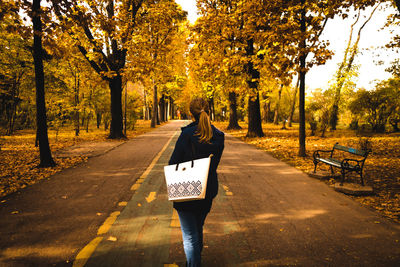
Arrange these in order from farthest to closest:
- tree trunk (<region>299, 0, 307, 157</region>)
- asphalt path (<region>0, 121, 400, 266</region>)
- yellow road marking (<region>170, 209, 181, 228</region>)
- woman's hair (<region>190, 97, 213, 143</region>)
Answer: tree trunk (<region>299, 0, 307, 157</region>) < yellow road marking (<region>170, 209, 181, 228</region>) < asphalt path (<region>0, 121, 400, 266</region>) < woman's hair (<region>190, 97, 213, 143</region>)

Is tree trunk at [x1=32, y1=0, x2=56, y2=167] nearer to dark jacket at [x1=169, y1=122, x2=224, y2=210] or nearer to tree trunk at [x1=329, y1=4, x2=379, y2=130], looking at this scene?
dark jacket at [x1=169, y1=122, x2=224, y2=210]

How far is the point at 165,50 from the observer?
17.6 meters

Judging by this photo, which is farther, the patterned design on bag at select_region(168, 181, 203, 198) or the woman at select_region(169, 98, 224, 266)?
the woman at select_region(169, 98, 224, 266)

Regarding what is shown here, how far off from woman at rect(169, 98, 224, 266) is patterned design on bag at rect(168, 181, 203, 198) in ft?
0.48

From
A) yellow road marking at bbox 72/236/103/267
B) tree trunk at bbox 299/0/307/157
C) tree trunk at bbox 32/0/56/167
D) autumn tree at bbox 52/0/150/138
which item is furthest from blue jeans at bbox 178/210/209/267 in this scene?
autumn tree at bbox 52/0/150/138

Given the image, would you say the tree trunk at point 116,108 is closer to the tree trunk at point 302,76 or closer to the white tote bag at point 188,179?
the tree trunk at point 302,76

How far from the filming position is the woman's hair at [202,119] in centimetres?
246

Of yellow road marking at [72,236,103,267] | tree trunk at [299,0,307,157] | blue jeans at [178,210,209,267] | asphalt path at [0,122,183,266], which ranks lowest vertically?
yellow road marking at [72,236,103,267]

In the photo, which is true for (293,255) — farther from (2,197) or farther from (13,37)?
(13,37)

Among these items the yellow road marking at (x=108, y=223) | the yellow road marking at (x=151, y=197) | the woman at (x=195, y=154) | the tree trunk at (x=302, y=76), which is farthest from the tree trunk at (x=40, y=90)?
the tree trunk at (x=302, y=76)

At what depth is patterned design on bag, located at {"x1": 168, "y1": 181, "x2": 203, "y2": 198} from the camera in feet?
7.70

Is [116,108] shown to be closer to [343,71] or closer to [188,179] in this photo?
[188,179]

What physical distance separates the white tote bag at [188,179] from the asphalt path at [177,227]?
4.21 ft

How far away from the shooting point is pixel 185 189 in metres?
2.38
